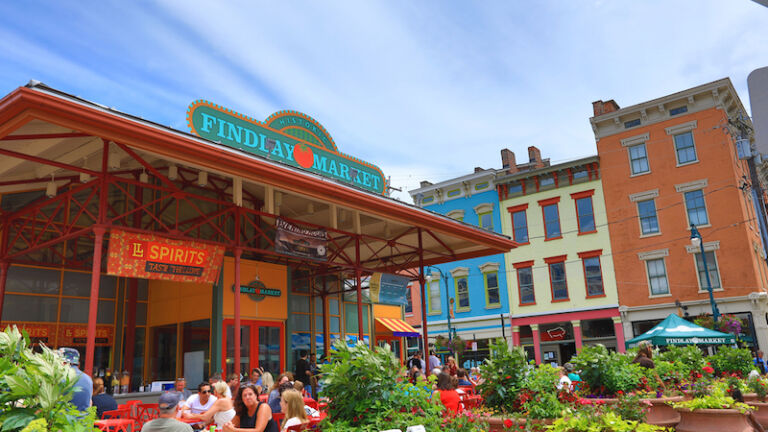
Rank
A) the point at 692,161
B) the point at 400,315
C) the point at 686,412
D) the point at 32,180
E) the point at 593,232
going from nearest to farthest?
→ 1. the point at 686,412
2. the point at 32,180
3. the point at 400,315
4. the point at 692,161
5. the point at 593,232

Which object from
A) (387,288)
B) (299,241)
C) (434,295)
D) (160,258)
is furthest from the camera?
(434,295)

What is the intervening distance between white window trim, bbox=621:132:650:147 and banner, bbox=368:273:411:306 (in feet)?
65.3

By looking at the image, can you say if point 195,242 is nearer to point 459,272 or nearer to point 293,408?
point 293,408

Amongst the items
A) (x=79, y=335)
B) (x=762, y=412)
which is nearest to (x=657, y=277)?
(x=762, y=412)

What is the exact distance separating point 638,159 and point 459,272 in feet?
44.3

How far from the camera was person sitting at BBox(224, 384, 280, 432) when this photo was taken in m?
7.62

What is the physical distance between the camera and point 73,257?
58.0 feet

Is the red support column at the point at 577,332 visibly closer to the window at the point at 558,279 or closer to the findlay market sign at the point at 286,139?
the window at the point at 558,279

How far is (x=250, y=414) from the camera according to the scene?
777cm

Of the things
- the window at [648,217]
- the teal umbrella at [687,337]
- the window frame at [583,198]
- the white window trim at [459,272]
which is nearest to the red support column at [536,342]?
the white window trim at [459,272]

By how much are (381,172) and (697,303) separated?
787 inches

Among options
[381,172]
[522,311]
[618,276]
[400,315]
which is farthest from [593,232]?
[381,172]

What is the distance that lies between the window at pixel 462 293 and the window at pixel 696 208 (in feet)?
47.3

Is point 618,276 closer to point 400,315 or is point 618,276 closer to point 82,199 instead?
point 400,315
